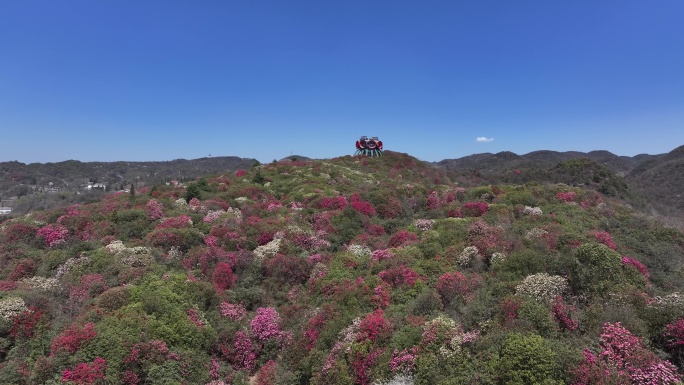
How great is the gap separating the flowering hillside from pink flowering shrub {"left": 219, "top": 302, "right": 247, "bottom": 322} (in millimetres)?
68

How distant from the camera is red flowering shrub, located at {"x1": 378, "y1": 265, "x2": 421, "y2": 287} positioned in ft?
48.5

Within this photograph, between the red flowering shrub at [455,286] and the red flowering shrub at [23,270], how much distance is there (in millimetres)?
19204

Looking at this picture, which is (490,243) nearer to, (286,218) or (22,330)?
(286,218)

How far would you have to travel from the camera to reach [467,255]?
16266 millimetres

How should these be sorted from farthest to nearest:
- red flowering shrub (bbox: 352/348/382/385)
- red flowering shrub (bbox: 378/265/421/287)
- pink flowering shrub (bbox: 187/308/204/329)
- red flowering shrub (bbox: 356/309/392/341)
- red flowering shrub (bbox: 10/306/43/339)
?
1. red flowering shrub (bbox: 378/265/421/287)
2. pink flowering shrub (bbox: 187/308/204/329)
3. red flowering shrub (bbox: 10/306/43/339)
4. red flowering shrub (bbox: 356/309/392/341)
5. red flowering shrub (bbox: 352/348/382/385)

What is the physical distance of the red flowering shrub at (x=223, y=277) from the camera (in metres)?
17.1

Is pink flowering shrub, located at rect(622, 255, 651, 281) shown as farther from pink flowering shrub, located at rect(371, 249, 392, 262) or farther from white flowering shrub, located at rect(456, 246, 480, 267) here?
pink flowering shrub, located at rect(371, 249, 392, 262)

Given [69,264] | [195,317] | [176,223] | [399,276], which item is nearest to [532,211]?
[399,276]

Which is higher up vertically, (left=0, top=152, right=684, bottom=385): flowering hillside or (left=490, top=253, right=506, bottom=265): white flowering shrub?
(left=490, top=253, right=506, bottom=265): white flowering shrub

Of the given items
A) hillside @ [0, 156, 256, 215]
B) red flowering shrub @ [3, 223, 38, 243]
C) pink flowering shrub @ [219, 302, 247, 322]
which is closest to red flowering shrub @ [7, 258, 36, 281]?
red flowering shrub @ [3, 223, 38, 243]

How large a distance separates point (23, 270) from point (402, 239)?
63.0 feet

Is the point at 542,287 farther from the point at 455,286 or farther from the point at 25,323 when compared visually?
the point at 25,323

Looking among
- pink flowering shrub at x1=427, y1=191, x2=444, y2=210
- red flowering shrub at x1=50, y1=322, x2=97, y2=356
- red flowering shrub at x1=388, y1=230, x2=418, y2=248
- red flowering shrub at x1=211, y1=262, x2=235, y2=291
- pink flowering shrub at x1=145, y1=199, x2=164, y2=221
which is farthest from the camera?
pink flowering shrub at x1=427, y1=191, x2=444, y2=210

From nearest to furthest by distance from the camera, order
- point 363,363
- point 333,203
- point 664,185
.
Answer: point 363,363, point 333,203, point 664,185
